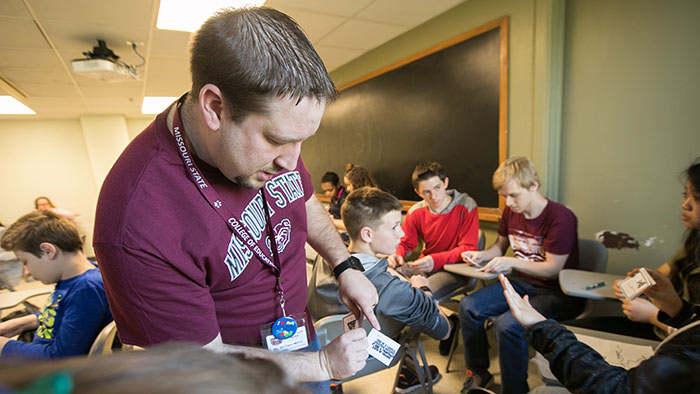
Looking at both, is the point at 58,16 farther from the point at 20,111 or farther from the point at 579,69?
the point at 20,111

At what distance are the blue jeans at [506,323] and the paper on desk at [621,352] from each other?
20.1 inches

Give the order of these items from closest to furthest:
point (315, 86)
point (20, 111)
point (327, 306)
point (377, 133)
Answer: point (315, 86), point (327, 306), point (377, 133), point (20, 111)

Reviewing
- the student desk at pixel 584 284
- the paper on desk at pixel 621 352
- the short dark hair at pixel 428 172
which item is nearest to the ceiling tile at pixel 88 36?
the short dark hair at pixel 428 172

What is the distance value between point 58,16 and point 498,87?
3646 mm

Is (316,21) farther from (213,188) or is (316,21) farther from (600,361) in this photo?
(600,361)

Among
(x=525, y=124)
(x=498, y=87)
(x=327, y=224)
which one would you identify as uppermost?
(x=498, y=87)

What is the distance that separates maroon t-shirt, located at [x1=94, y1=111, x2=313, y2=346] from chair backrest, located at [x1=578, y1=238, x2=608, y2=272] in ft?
7.11

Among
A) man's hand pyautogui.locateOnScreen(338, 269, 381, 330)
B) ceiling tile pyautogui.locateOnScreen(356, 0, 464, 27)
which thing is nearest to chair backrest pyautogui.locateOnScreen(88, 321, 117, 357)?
man's hand pyautogui.locateOnScreen(338, 269, 381, 330)

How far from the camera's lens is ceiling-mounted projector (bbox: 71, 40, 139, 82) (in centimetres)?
301

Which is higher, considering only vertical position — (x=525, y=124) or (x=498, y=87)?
(x=498, y=87)

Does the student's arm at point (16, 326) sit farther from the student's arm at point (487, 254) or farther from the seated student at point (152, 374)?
the student's arm at point (487, 254)

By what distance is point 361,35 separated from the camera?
356 cm

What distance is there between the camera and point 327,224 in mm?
1214

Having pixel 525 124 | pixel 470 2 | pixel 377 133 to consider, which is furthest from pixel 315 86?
pixel 377 133
